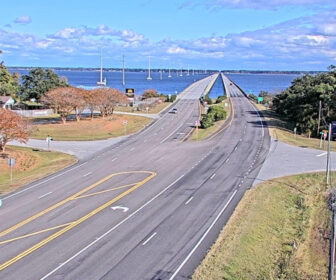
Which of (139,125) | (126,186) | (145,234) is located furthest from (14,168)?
(139,125)

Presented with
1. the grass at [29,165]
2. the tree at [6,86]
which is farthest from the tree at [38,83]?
the grass at [29,165]

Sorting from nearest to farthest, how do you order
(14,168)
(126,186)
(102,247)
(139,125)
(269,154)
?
(102,247), (126,186), (14,168), (269,154), (139,125)

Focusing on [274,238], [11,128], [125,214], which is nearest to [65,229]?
[125,214]

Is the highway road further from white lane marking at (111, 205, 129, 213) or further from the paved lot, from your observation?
the paved lot

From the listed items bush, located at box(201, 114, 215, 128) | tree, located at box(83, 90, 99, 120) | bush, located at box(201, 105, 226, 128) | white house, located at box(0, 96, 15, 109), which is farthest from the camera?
white house, located at box(0, 96, 15, 109)

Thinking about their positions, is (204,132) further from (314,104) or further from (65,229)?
(65,229)

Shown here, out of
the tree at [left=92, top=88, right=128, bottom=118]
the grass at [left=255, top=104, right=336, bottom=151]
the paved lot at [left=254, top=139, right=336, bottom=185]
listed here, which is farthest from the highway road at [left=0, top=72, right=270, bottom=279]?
the tree at [left=92, top=88, right=128, bottom=118]

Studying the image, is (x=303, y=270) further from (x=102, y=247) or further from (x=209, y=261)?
(x=102, y=247)
